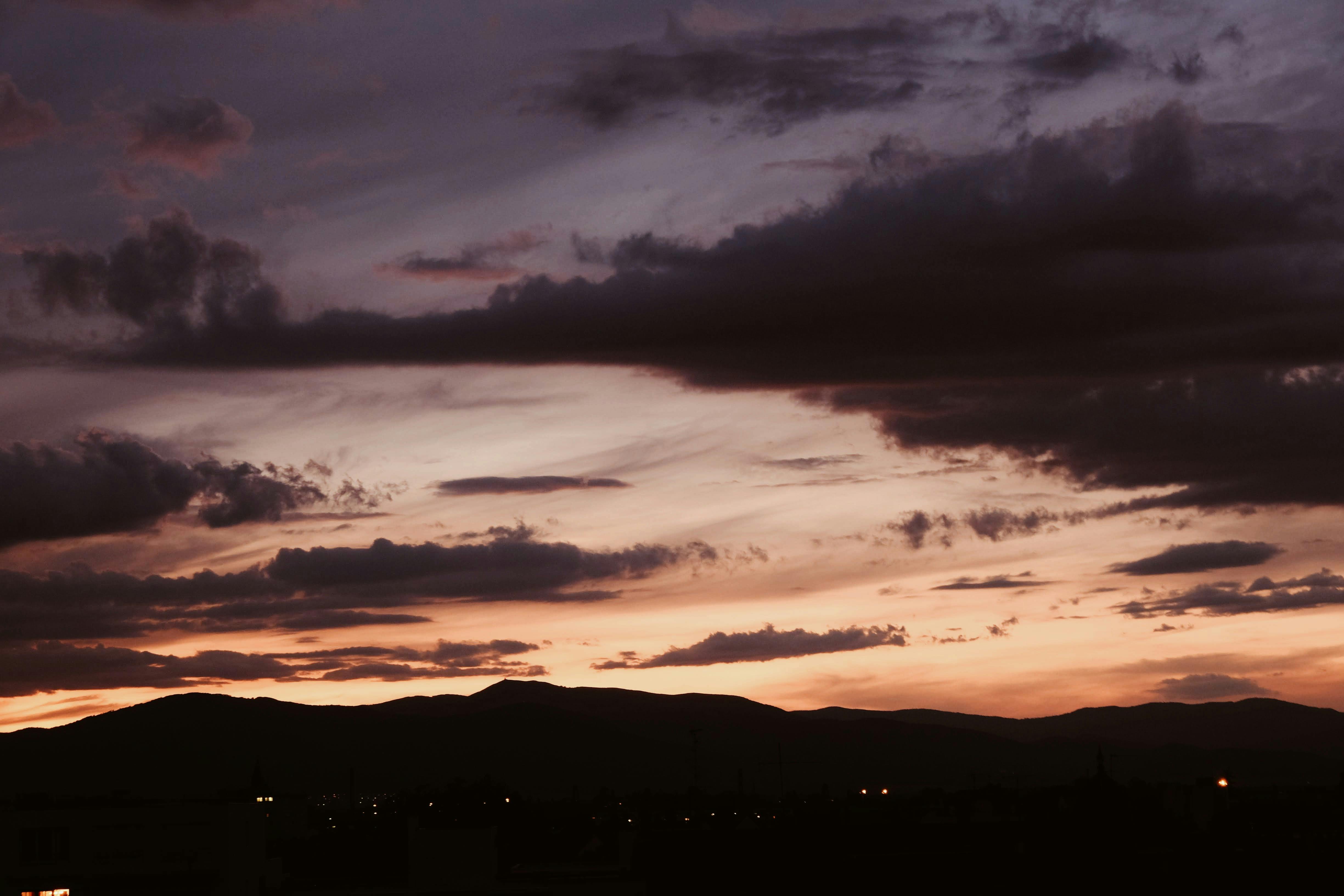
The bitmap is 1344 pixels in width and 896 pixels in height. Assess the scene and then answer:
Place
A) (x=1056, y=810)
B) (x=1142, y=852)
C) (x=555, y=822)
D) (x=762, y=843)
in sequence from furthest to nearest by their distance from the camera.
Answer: (x=555, y=822)
(x=1056, y=810)
(x=762, y=843)
(x=1142, y=852)

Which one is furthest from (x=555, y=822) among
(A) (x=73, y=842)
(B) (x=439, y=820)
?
(A) (x=73, y=842)

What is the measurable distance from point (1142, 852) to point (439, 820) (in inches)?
2853

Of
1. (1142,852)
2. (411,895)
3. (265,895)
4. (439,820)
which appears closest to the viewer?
(411,895)

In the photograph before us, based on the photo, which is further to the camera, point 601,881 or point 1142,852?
point 1142,852

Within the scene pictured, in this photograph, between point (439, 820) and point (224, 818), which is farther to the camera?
point (439, 820)

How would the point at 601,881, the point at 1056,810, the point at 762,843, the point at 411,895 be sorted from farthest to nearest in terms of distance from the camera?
the point at 1056,810 → the point at 762,843 → the point at 601,881 → the point at 411,895

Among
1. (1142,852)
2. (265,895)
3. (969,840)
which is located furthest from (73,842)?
(1142,852)

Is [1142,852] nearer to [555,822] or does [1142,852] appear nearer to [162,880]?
[162,880]

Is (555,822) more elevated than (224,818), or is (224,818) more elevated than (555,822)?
(224,818)

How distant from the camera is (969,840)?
80.3 m

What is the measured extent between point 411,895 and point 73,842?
994 inches

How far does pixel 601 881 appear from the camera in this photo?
6384 cm

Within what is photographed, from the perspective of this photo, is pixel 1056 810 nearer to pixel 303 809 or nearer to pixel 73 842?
pixel 73 842

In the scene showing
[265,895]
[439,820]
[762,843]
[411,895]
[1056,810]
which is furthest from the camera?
[439,820]
